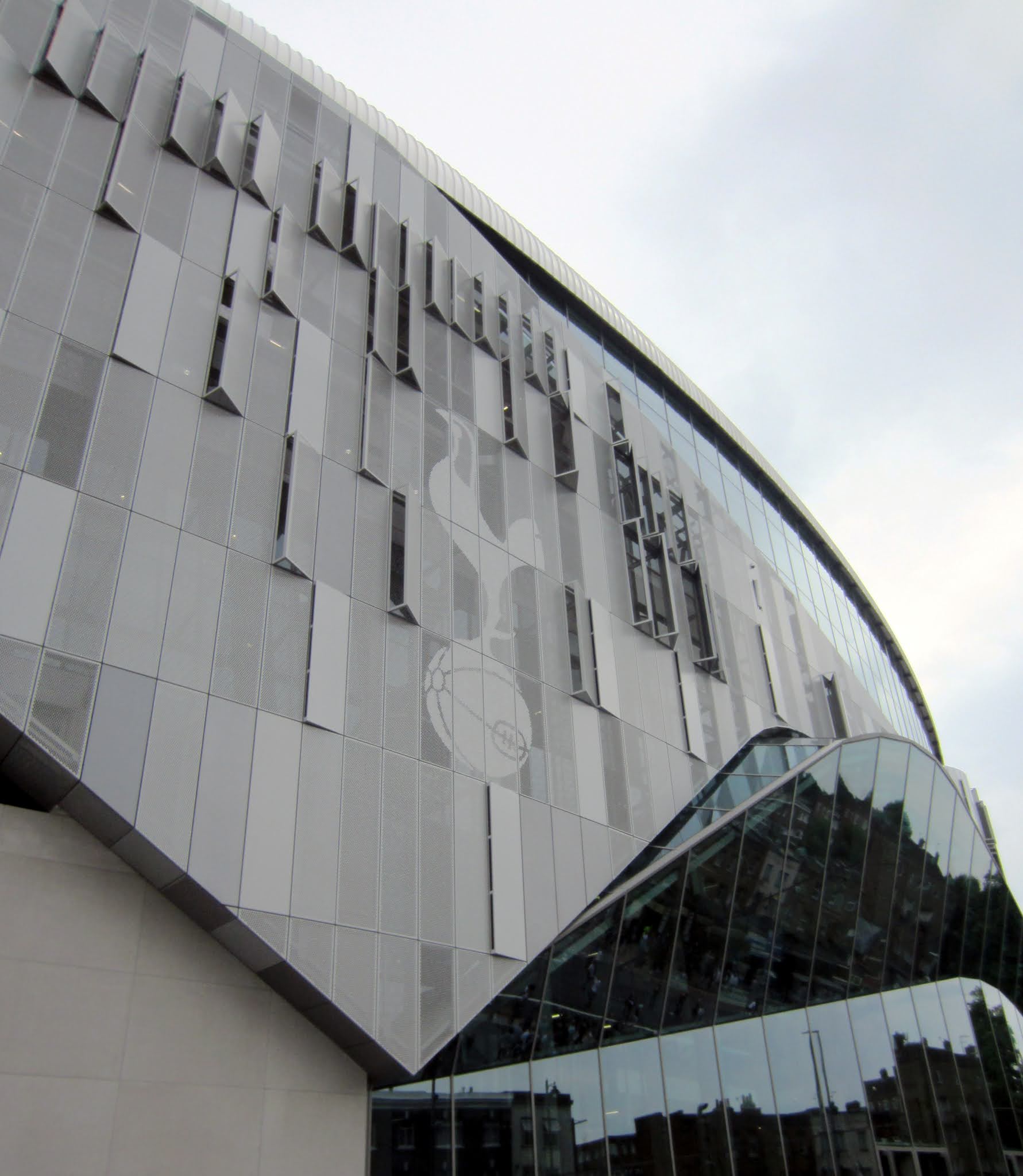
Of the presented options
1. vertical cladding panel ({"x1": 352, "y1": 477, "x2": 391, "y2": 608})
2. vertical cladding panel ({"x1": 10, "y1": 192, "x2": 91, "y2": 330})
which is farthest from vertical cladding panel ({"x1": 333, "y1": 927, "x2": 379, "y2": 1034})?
vertical cladding panel ({"x1": 10, "y1": 192, "x2": 91, "y2": 330})

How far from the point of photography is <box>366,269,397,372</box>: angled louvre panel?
19.4 metres

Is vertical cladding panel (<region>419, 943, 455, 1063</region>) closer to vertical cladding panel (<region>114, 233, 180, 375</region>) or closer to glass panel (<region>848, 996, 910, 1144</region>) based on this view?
vertical cladding panel (<region>114, 233, 180, 375</region>)

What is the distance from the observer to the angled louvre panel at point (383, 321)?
19.4 metres

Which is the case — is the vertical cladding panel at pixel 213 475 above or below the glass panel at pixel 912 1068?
above

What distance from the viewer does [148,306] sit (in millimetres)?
15742

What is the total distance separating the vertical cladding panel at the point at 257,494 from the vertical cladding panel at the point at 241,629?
0.30 meters

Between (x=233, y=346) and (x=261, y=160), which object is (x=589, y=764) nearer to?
(x=233, y=346)

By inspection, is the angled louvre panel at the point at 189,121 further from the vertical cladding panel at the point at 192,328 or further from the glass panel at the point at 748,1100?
the glass panel at the point at 748,1100

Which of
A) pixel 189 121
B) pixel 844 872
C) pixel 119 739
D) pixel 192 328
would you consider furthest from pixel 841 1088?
pixel 189 121

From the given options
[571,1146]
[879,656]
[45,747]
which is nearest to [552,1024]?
[571,1146]

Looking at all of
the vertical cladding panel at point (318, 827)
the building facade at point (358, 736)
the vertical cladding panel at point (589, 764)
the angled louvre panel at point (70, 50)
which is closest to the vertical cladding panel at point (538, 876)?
the building facade at point (358, 736)

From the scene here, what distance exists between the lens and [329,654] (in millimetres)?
15609

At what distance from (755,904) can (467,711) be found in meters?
7.77

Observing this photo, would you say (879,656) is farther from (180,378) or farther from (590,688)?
(180,378)
